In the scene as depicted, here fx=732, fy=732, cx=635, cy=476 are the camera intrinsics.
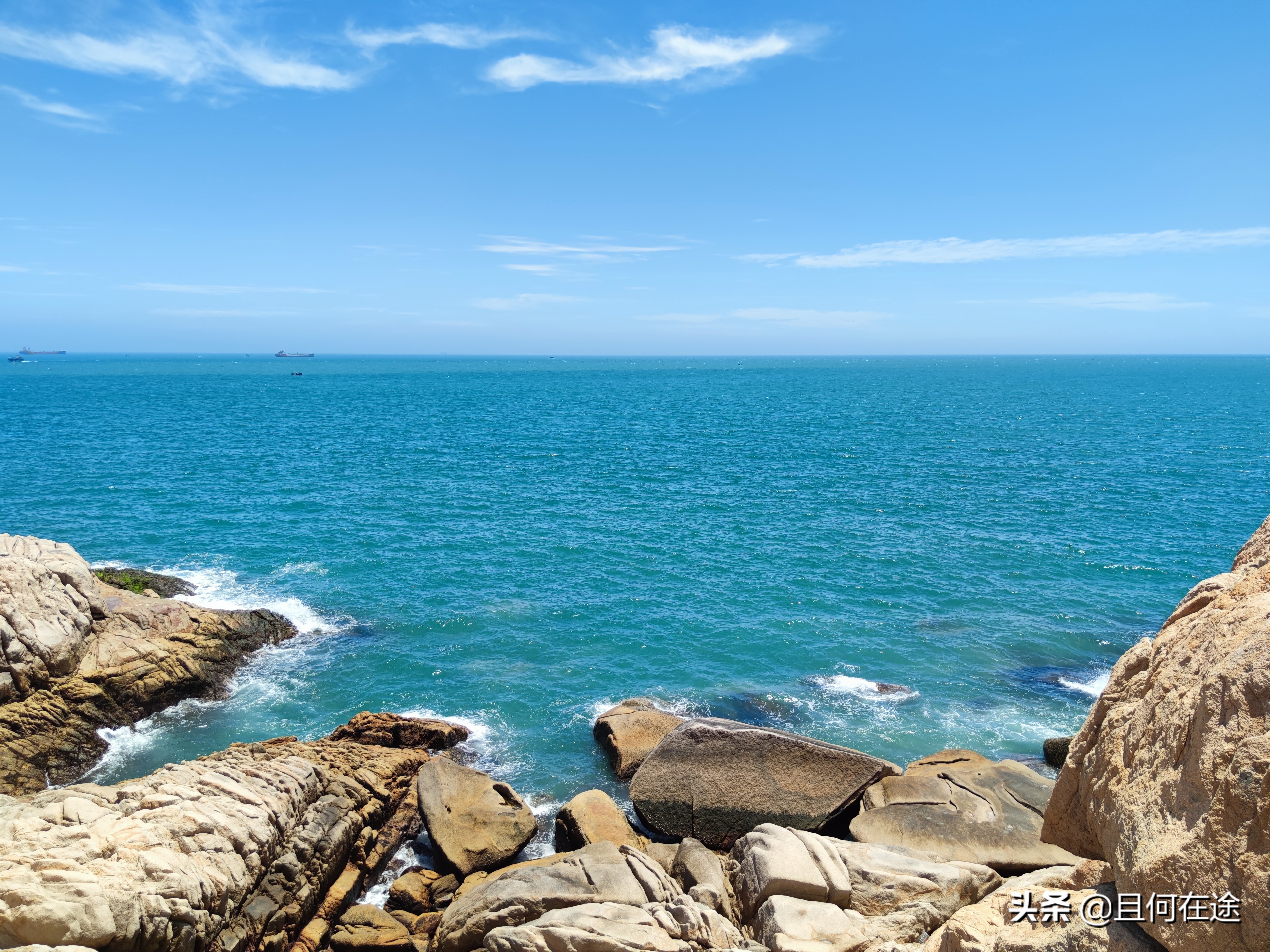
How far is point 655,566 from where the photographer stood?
42.8m

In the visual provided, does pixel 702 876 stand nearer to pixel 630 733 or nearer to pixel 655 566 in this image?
pixel 630 733

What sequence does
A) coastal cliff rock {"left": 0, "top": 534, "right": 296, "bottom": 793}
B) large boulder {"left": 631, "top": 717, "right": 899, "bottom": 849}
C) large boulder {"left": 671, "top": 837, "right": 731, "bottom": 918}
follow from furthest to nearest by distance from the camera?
coastal cliff rock {"left": 0, "top": 534, "right": 296, "bottom": 793} → large boulder {"left": 631, "top": 717, "right": 899, "bottom": 849} → large boulder {"left": 671, "top": 837, "right": 731, "bottom": 918}

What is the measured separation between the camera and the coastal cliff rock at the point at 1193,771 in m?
6.04

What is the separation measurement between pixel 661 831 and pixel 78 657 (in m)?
21.8

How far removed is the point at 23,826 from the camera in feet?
46.3

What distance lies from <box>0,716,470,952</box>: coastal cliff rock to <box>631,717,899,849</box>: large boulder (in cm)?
721

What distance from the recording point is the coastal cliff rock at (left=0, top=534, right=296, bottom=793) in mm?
23453

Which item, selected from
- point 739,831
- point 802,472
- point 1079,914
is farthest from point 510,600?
point 802,472

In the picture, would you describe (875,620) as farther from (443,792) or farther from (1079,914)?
(1079,914)

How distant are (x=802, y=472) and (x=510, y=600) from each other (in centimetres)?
3884

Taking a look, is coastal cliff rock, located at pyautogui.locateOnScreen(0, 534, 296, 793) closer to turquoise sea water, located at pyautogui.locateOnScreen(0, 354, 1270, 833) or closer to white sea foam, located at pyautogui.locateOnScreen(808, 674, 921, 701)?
turquoise sea water, located at pyautogui.locateOnScreen(0, 354, 1270, 833)

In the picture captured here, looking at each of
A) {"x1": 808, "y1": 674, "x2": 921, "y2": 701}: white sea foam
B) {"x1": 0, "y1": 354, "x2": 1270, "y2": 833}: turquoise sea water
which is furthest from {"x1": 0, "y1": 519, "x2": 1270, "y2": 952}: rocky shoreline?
{"x1": 808, "y1": 674, "x2": 921, "y2": 701}: white sea foam

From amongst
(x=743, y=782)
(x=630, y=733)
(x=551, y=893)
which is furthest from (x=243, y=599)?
(x=551, y=893)

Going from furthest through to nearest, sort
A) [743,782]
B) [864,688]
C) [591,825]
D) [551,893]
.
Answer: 1. [864,688]
2. [743,782]
3. [591,825]
4. [551,893]
